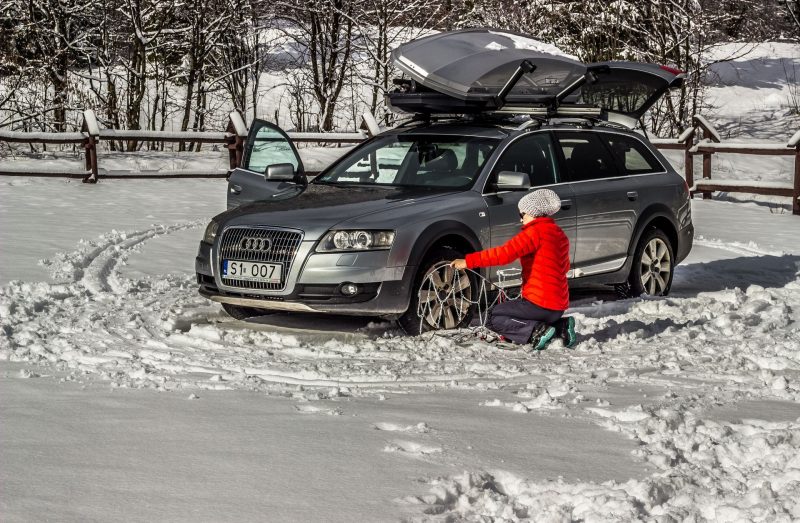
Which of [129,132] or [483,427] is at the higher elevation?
[129,132]

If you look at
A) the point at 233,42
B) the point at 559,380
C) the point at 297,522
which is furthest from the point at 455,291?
the point at 233,42

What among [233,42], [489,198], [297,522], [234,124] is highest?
[233,42]

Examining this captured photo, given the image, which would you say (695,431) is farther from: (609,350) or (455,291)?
(455,291)

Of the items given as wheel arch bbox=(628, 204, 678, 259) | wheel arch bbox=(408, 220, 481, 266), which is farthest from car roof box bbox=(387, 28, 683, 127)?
wheel arch bbox=(408, 220, 481, 266)

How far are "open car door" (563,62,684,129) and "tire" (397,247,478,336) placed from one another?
8.52 ft

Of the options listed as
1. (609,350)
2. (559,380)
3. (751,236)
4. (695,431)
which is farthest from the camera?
(751,236)

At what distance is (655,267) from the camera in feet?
32.7

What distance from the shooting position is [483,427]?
5.16 metres

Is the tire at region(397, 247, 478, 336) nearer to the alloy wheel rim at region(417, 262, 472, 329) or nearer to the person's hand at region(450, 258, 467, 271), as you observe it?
the alloy wheel rim at region(417, 262, 472, 329)

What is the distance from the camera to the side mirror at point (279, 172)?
8922 mm

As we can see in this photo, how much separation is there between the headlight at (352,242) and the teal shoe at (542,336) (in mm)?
1138

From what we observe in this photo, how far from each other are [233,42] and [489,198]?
23.7 metres

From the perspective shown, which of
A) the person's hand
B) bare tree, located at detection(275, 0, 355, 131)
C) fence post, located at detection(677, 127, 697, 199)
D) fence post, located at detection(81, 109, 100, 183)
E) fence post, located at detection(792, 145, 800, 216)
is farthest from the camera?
bare tree, located at detection(275, 0, 355, 131)

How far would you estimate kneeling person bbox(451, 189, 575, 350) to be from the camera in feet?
24.4
